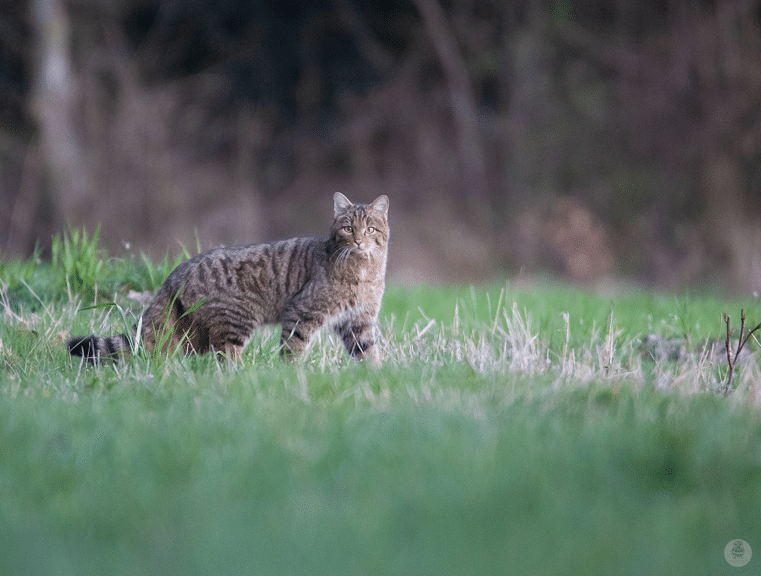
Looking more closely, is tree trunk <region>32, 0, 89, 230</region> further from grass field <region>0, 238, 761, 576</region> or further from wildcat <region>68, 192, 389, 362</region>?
grass field <region>0, 238, 761, 576</region>

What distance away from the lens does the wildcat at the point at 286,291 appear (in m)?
4.69

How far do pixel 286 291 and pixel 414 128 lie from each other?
34.8 ft

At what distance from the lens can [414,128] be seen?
14984 millimetres

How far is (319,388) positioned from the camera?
3.41m

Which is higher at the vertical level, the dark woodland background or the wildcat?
the dark woodland background

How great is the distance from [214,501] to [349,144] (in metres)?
14.0

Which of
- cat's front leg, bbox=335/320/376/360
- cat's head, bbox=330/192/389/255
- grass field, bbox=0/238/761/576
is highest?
cat's head, bbox=330/192/389/255

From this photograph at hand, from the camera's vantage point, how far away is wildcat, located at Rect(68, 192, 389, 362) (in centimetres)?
469

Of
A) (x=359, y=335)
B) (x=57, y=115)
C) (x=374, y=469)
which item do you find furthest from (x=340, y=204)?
(x=57, y=115)

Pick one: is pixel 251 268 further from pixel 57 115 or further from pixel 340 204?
pixel 57 115

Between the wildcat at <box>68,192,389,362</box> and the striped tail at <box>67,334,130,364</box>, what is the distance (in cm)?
14

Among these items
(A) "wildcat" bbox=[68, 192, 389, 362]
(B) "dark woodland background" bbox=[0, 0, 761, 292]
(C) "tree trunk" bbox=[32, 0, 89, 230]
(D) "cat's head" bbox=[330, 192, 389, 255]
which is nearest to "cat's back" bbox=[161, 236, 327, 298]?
(A) "wildcat" bbox=[68, 192, 389, 362]

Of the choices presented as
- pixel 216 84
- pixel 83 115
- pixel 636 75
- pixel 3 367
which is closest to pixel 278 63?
pixel 216 84

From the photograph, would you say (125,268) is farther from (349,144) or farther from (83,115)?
(349,144)
